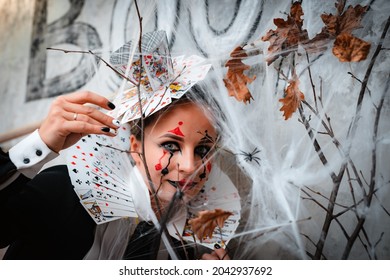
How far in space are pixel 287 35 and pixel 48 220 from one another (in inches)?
36.8

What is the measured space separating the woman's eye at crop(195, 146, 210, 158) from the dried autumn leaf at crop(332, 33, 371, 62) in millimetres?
476

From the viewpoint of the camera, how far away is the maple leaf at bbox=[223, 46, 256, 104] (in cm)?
124

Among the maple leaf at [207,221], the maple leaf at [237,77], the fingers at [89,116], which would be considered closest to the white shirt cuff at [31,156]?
the fingers at [89,116]

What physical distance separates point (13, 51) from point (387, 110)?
4.24 feet

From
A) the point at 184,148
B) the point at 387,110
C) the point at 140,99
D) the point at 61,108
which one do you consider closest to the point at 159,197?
the point at 184,148

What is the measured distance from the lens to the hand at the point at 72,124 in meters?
1.21

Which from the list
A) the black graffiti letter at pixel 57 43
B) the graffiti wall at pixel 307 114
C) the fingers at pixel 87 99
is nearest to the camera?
the graffiti wall at pixel 307 114

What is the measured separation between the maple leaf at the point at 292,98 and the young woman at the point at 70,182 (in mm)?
227

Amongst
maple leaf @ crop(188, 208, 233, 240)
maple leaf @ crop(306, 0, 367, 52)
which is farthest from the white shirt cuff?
maple leaf @ crop(306, 0, 367, 52)

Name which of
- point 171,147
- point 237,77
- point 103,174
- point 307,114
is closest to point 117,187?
point 103,174

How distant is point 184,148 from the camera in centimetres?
118

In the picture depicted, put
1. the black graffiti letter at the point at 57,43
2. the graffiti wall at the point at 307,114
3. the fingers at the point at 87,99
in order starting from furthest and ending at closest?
the black graffiti letter at the point at 57,43 < the fingers at the point at 87,99 < the graffiti wall at the point at 307,114

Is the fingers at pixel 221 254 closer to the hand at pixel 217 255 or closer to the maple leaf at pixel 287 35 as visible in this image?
the hand at pixel 217 255
